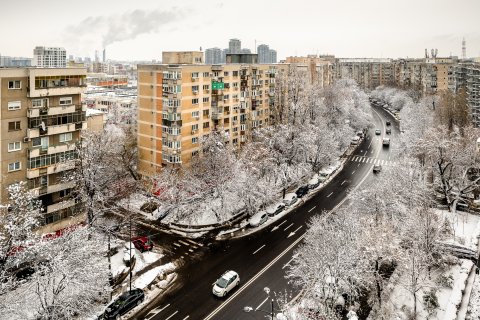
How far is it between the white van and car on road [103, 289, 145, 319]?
2661 cm

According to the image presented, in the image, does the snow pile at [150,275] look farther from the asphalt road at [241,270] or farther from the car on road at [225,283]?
the car on road at [225,283]

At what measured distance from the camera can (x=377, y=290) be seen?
107ft

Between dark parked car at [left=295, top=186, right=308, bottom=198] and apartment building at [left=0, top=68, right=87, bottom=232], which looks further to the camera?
dark parked car at [left=295, top=186, right=308, bottom=198]

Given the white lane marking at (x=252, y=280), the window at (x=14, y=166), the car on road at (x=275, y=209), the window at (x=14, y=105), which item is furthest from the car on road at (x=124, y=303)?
the car on road at (x=275, y=209)

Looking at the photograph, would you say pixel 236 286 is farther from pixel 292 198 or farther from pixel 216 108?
pixel 216 108

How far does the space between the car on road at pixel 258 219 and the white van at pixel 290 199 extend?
199 inches

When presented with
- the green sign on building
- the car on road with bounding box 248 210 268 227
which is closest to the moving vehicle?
the green sign on building

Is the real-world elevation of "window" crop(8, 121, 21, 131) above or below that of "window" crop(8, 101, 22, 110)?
below

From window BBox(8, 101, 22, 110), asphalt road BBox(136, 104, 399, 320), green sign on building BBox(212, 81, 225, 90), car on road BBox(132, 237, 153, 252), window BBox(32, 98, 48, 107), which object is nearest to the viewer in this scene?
asphalt road BBox(136, 104, 399, 320)

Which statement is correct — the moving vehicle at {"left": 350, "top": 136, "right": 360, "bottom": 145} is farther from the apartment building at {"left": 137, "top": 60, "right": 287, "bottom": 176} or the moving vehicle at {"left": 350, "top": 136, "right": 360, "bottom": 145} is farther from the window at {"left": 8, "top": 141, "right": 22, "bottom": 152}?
the window at {"left": 8, "top": 141, "right": 22, "bottom": 152}

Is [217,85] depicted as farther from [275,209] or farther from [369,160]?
[369,160]

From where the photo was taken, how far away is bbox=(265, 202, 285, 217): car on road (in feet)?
171

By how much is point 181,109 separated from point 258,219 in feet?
61.4

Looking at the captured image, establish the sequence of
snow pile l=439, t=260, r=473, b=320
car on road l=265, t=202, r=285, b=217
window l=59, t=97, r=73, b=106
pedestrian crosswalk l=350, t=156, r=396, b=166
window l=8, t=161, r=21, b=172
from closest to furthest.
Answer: snow pile l=439, t=260, r=473, b=320 < window l=8, t=161, r=21, b=172 < window l=59, t=97, r=73, b=106 < car on road l=265, t=202, r=285, b=217 < pedestrian crosswalk l=350, t=156, r=396, b=166
